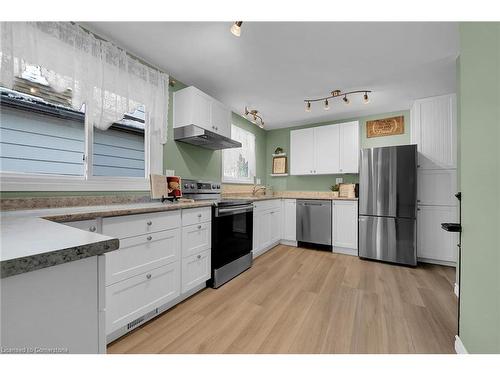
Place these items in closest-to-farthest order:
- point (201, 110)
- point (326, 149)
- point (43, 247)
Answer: point (43, 247), point (201, 110), point (326, 149)

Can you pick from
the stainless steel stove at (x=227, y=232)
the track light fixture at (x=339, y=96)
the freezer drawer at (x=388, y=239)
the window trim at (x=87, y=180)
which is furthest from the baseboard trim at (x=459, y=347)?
the window trim at (x=87, y=180)

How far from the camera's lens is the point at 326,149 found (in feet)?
12.5

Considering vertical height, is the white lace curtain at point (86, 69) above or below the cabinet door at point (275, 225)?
above

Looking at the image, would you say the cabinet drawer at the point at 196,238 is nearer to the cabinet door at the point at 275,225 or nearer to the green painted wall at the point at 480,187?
the cabinet door at the point at 275,225

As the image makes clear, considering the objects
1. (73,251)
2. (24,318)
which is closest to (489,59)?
(73,251)

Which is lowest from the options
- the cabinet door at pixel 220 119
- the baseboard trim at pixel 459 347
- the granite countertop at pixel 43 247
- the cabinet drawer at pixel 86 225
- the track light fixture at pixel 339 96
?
the baseboard trim at pixel 459 347

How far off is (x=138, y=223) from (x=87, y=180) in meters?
0.70

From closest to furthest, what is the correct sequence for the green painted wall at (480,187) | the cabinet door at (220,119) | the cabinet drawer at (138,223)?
the green painted wall at (480,187) → the cabinet drawer at (138,223) → the cabinet door at (220,119)

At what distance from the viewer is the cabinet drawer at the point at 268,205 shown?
3.15m

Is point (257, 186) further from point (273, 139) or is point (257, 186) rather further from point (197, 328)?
point (197, 328)

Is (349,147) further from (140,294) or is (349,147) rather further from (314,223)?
(140,294)

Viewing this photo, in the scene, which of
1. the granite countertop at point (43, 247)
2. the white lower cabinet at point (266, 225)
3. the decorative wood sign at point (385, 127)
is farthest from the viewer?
the decorative wood sign at point (385, 127)

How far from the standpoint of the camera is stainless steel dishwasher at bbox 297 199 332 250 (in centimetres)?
348

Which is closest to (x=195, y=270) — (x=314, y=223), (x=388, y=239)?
(x=314, y=223)
